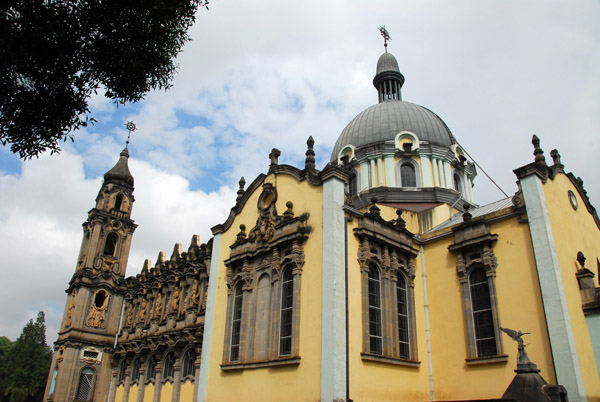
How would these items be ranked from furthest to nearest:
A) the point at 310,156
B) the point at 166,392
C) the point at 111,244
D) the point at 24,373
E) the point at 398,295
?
1. the point at 24,373
2. the point at 111,244
3. the point at 166,392
4. the point at 310,156
5. the point at 398,295

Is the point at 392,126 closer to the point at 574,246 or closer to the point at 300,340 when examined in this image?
the point at 574,246

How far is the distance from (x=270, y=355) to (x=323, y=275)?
3.61 m

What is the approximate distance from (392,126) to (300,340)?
15.9m

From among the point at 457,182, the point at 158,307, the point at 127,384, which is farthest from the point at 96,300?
the point at 457,182

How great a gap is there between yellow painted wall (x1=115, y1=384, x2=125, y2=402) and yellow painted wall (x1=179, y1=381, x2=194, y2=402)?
7.90m

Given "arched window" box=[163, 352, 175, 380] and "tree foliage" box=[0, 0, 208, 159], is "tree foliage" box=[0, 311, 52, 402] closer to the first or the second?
"arched window" box=[163, 352, 175, 380]

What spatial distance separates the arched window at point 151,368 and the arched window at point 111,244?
475 inches

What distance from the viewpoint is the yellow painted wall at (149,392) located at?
1068 inches

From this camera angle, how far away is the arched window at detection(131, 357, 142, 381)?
29731 mm

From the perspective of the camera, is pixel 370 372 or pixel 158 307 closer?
pixel 370 372

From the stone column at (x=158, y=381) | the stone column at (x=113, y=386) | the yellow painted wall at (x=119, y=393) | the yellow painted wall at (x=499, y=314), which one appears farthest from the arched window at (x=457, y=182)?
the stone column at (x=113, y=386)

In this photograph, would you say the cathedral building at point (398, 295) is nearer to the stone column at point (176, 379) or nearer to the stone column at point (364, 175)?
the stone column at point (176, 379)

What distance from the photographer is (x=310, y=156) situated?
62.6 ft

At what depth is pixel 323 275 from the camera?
1584cm
